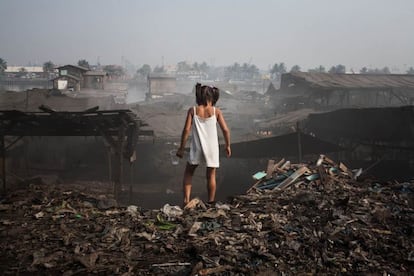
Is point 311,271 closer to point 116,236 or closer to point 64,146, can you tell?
point 116,236

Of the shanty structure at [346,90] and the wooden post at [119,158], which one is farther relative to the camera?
the shanty structure at [346,90]

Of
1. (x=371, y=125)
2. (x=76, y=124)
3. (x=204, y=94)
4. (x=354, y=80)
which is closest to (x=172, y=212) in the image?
(x=204, y=94)

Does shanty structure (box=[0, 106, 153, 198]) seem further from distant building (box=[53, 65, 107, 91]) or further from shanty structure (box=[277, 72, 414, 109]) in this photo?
distant building (box=[53, 65, 107, 91])

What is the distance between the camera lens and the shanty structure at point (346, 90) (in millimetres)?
28516

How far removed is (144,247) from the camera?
3496 mm

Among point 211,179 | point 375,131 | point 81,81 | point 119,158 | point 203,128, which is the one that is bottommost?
point 119,158

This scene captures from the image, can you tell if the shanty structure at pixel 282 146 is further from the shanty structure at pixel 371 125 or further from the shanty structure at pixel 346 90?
the shanty structure at pixel 346 90

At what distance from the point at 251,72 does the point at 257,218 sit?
104 m

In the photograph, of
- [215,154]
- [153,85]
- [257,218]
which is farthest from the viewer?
[153,85]

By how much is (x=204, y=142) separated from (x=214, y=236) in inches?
66.3

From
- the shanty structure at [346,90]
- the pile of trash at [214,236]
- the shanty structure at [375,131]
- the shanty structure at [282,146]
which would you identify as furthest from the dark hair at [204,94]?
the shanty structure at [346,90]

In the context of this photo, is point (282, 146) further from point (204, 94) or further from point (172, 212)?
point (172, 212)

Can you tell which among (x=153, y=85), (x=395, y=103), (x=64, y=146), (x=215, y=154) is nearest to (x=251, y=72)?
(x=153, y=85)

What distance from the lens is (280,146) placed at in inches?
470
